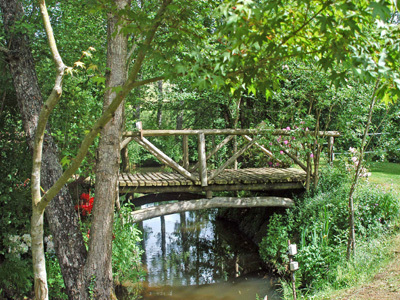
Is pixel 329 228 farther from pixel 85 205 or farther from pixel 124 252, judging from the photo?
pixel 85 205

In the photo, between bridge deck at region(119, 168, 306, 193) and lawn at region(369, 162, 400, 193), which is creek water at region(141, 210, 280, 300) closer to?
bridge deck at region(119, 168, 306, 193)

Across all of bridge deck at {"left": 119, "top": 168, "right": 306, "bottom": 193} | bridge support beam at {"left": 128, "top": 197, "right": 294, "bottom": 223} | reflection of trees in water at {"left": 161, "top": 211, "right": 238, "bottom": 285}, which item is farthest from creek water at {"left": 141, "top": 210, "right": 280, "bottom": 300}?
bridge deck at {"left": 119, "top": 168, "right": 306, "bottom": 193}

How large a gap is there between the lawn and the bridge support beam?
1893 mm

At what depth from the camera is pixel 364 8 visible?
7.15 feet

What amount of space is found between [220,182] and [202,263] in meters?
1.98

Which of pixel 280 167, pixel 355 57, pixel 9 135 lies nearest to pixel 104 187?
pixel 9 135

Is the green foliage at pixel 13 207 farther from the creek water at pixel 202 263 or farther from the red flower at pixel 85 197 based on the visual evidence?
the creek water at pixel 202 263

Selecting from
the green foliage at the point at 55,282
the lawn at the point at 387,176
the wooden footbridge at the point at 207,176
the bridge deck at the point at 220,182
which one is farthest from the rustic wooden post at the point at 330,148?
the green foliage at the point at 55,282

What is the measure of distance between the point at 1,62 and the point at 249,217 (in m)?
6.27

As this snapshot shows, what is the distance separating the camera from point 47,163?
471 centimetres

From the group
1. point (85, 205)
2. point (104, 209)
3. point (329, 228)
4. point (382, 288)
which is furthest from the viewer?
point (329, 228)

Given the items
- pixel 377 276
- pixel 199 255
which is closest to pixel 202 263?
pixel 199 255

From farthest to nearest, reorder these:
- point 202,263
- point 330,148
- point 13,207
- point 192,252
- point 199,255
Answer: point 192,252
point 199,255
point 202,263
point 330,148
point 13,207

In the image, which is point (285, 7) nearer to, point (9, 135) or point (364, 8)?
point (364, 8)
